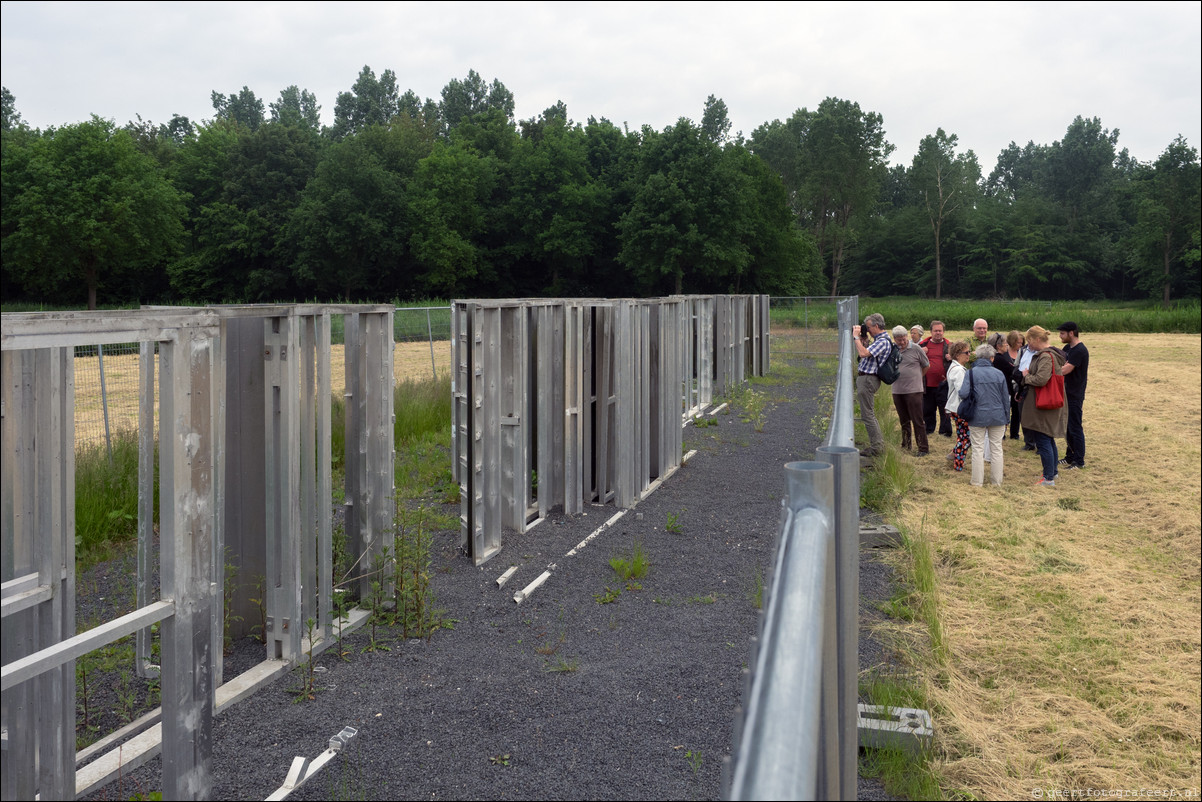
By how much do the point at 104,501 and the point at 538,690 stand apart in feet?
15.6

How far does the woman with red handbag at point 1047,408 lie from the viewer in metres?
10.5

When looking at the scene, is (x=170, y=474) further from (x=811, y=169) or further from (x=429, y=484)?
(x=811, y=169)

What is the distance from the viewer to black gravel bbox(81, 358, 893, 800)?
13.1 ft

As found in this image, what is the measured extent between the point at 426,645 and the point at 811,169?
287 ft

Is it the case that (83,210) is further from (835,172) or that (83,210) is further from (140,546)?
(835,172)

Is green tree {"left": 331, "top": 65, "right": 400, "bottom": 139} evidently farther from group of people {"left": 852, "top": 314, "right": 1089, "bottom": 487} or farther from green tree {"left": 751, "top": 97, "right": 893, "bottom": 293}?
group of people {"left": 852, "top": 314, "right": 1089, "bottom": 487}

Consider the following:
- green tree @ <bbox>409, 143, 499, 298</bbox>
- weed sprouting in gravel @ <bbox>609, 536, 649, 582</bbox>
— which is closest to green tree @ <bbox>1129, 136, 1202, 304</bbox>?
weed sprouting in gravel @ <bbox>609, 536, 649, 582</bbox>

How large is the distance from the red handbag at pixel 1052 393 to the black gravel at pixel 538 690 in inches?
169

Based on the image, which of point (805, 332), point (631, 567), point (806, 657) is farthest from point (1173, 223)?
point (805, 332)

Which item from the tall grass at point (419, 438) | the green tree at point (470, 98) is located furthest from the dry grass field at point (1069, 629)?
the green tree at point (470, 98)

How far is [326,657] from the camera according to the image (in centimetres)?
536

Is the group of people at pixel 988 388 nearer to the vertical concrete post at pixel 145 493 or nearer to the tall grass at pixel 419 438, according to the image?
the tall grass at pixel 419 438

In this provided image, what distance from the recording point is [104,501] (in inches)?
305

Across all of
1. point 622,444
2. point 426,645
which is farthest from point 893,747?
point 622,444
